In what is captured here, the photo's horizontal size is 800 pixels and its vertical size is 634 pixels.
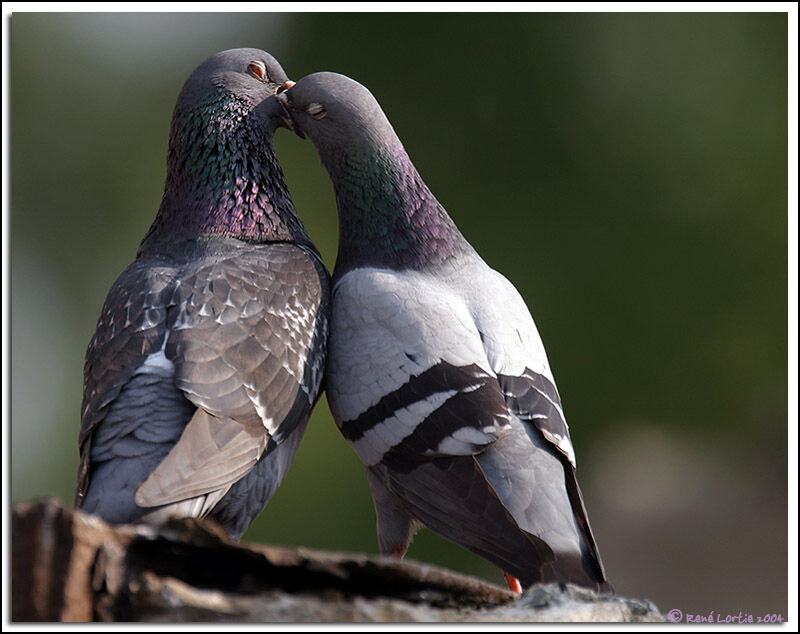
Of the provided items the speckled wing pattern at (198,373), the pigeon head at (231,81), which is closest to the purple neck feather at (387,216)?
the speckled wing pattern at (198,373)

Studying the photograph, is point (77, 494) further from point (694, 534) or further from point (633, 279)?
point (694, 534)

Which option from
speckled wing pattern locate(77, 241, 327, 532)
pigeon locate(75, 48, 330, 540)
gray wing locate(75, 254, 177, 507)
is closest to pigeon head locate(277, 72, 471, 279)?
pigeon locate(75, 48, 330, 540)

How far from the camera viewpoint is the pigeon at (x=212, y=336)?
2.73m

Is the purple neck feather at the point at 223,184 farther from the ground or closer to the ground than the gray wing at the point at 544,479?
farther from the ground

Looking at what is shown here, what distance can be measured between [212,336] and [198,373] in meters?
0.17

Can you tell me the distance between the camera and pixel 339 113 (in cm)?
369

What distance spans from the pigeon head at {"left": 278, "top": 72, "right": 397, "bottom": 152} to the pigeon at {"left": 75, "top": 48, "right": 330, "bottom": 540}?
0.21 metres

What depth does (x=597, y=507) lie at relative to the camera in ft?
29.1

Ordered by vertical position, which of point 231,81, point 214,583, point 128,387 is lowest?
point 214,583

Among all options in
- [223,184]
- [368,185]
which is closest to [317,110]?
[368,185]

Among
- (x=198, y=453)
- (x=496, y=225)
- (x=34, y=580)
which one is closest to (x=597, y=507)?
(x=496, y=225)

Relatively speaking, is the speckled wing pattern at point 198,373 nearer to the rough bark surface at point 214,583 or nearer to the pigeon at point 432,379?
the pigeon at point 432,379

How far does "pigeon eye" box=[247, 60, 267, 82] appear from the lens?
3.91 metres

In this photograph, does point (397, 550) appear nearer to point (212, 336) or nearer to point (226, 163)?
point (212, 336)
